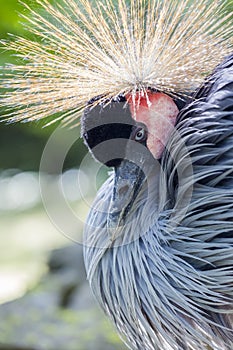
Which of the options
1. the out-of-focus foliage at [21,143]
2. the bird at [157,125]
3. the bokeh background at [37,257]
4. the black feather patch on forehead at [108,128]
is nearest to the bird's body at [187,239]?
the bird at [157,125]

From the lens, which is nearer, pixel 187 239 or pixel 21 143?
pixel 187 239

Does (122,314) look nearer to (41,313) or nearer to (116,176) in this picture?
(116,176)

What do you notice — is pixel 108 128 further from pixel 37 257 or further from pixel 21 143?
pixel 37 257

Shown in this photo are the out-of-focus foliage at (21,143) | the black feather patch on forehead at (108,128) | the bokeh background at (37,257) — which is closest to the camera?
the black feather patch on forehead at (108,128)

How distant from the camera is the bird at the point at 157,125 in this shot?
187 centimetres

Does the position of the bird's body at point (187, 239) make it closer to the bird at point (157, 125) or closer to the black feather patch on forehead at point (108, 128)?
the bird at point (157, 125)

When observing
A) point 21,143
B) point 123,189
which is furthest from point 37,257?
point 123,189

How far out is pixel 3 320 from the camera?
3.53 m

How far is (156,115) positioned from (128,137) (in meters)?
0.09

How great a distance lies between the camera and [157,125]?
6.26 ft

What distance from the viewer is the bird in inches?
73.5

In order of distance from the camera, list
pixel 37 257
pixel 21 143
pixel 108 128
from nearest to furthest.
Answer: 1. pixel 108 128
2. pixel 21 143
3. pixel 37 257

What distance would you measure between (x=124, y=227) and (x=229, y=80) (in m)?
0.44

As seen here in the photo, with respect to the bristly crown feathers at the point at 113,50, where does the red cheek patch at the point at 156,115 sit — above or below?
below
